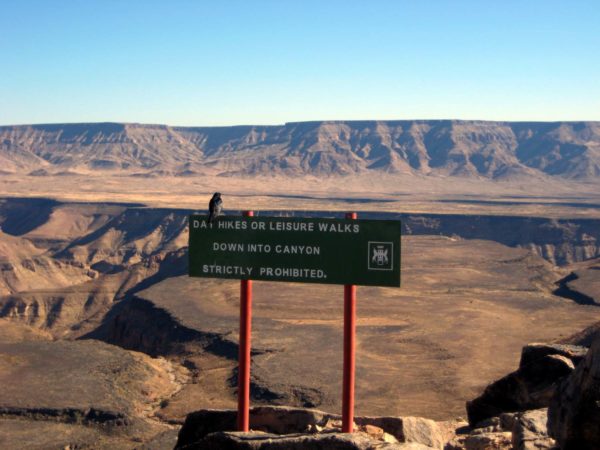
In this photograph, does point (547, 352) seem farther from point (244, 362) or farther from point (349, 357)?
point (244, 362)

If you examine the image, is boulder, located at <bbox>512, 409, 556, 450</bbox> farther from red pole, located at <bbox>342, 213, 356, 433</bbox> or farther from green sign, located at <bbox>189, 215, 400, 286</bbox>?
green sign, located at <bbox>189, 215, 400, 286</bbox>

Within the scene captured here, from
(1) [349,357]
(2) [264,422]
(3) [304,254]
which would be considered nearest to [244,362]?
(2) [264,422]

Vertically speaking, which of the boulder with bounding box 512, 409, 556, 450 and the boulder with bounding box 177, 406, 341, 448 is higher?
the boulder with bounding box 512, 409, 556, 450

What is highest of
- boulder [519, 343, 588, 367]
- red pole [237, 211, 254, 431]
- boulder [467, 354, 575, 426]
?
red pole [237, 211, 254, 431]

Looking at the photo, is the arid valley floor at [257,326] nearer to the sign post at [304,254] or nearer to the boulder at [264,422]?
the boulder at [264,422]

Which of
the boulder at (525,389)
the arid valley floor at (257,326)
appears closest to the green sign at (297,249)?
the boulder at (525,389)

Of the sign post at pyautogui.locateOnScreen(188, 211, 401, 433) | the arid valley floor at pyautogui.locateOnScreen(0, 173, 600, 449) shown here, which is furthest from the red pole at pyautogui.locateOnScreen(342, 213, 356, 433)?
the arid valley floor at pyautogui.locateOnScreen(0, 173, 600, 449)

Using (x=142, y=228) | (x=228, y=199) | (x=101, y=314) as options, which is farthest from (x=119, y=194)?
(x=101, y=314)

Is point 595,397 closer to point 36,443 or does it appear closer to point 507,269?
point 36,443
